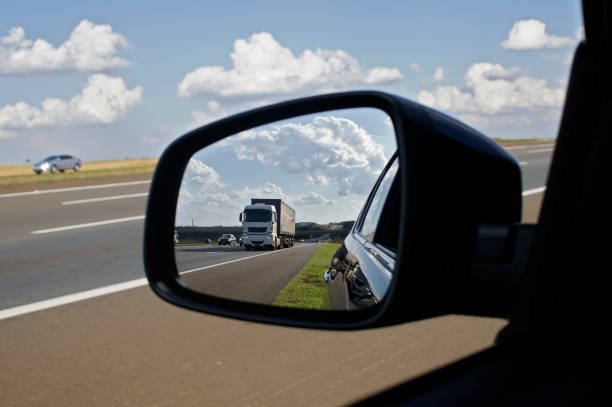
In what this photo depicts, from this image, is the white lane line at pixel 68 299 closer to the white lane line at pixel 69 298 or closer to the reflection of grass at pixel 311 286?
the white lane line at pixel 69 298

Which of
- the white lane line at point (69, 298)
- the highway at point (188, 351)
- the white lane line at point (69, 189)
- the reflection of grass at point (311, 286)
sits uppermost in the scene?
the reflection of grass at point (311, 286)

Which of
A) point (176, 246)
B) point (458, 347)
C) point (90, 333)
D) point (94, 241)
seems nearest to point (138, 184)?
point (94, 241)

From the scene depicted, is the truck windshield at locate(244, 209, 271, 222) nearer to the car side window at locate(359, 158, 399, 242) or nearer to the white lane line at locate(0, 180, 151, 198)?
the car side window at locate(359, 158, 399, 242)

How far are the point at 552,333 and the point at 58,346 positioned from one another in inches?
177

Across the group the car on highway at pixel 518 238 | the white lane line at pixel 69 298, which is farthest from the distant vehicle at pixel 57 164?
the car on highway at pixel 518 238

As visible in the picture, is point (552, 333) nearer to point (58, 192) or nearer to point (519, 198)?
point (519, 198)

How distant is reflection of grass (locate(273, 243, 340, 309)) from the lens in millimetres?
1566

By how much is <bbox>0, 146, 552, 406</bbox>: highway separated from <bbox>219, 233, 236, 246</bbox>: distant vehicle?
0.03 metres

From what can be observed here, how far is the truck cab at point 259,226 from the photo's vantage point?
61.6 inches

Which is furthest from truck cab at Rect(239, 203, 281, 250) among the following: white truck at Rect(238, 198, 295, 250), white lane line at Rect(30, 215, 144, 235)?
white lane line at Rect(30, 215, 144, 235)

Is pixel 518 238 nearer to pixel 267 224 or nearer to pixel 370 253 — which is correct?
pixel 267 224

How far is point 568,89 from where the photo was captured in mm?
1141

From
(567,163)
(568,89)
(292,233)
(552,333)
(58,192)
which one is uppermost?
(568,89)

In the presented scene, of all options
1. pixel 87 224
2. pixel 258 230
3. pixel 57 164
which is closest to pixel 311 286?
pixel 258 230
